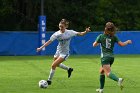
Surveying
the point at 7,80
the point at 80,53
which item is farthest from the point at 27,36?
the point at 7,80

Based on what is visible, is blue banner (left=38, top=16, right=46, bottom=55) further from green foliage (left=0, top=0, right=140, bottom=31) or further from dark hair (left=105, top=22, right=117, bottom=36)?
dark hair (left=105, top=22, right=117, bottom=36)

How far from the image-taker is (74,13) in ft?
152

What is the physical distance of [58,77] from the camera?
1925 cm

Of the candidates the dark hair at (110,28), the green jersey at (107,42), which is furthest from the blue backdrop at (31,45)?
the dark hair at (110,28)

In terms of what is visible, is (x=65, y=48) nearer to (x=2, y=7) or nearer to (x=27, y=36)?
(x=27, y=36)

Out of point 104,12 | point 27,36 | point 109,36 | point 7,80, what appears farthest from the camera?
point 104,12

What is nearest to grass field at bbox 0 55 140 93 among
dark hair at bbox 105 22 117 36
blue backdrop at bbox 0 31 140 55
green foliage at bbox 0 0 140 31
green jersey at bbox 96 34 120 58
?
green jersey at bbox 96 34 120 58

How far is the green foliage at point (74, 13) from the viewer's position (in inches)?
1759

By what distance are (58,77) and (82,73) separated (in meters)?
1.93

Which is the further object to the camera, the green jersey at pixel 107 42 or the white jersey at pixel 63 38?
the white jersey at pixel 63 38

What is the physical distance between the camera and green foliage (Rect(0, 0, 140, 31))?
44688mm

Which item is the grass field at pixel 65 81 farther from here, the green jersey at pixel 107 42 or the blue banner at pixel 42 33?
the blue banner at pixel 42 33

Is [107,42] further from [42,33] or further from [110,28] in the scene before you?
[42,33]

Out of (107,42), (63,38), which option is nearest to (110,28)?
(107,42)
